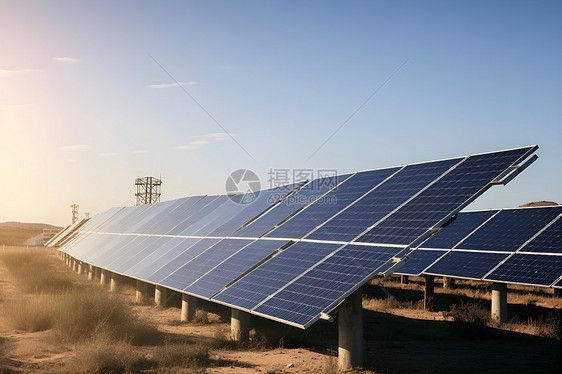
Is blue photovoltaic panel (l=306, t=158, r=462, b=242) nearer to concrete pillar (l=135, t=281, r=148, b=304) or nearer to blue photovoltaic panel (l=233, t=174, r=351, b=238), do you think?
blue photovoltaic panel (l=233, t=174, r=351, b=238)

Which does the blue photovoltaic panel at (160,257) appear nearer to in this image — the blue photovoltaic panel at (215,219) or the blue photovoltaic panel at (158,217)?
the blue photovoltaic panel at (215,219)

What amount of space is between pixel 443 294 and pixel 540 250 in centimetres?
926

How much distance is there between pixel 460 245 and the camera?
24.3 meters

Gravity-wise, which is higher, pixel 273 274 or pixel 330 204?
pixel 330 204

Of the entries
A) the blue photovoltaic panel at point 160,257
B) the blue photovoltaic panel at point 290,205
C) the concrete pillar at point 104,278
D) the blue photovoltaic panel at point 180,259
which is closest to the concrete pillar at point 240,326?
the blue photovoltaic panel at point 290,205

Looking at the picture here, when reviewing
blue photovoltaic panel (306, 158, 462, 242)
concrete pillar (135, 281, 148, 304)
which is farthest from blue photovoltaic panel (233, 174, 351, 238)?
concrete pillar (135, 281, 148, 304)

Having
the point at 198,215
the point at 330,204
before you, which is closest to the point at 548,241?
the point at 330,204

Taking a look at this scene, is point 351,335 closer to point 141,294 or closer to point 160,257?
point 160,257

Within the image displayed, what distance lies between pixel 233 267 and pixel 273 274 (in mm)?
2555

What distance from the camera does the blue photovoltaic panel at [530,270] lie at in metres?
18.0

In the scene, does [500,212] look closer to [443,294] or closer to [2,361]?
[443,294]

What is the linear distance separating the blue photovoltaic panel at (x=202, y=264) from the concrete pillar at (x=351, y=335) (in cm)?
638

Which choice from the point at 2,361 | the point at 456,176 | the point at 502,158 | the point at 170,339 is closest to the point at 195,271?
the point at 170,339

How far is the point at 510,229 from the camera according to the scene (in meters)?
23.5
